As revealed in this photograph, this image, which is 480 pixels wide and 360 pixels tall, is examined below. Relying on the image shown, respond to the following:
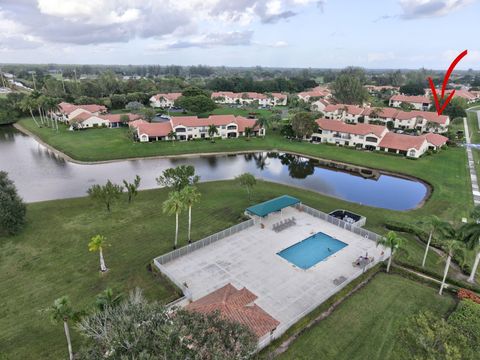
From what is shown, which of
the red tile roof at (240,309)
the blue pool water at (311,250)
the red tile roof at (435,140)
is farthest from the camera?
the red tile roof at (435,140)

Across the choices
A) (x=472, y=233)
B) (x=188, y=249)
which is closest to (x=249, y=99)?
(x=188, y=249)

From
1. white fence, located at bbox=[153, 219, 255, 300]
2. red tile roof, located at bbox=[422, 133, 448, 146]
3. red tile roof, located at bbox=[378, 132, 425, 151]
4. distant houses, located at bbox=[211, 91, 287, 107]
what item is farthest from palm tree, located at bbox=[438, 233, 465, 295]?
distant houses, located at bbox=[211, 91, 287, 107]

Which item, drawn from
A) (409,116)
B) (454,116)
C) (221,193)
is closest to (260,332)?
(221,193)

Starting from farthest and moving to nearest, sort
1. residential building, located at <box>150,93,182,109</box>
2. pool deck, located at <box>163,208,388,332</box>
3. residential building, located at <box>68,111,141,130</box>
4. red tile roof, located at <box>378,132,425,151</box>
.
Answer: residential building, located at <box>150,93,182,109</box> → residential building, located at <box>68,111,141,130</box> → red tile roof, located at <box>378,132,425,151</box> → pool deck, located at <box>163,208,388,332</box>

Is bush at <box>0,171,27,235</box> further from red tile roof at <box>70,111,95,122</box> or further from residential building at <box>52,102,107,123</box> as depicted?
residential building at <box>52,102,107,123</box>

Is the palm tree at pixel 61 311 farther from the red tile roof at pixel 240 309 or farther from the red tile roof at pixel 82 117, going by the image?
the red tile roof at pixel 82 117

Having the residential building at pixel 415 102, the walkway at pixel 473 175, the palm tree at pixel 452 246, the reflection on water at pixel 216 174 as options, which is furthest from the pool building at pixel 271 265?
the residential building at pixel 415 102
